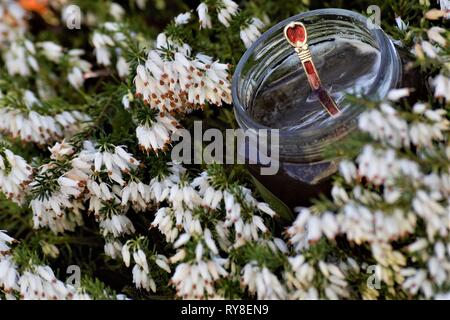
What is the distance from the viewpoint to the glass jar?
161 cm

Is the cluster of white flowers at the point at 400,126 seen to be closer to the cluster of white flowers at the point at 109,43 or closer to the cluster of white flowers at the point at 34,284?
the cluster of white flowers at the point at 34,284

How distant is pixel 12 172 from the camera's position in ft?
6.33

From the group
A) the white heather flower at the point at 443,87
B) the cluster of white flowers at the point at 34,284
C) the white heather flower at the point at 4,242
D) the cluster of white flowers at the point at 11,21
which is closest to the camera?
the white heather flower at the point at 443,87

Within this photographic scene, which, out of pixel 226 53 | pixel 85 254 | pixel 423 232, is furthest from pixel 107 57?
pixel 423 232

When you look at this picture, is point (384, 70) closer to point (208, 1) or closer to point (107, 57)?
point (208, 1)

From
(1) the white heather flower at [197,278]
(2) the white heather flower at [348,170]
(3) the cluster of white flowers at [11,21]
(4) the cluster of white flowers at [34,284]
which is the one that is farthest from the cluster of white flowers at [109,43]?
(2) the white heather flower at [348,170]

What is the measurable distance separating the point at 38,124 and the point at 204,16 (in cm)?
59

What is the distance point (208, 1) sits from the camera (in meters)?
2.04

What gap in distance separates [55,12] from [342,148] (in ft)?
6.55

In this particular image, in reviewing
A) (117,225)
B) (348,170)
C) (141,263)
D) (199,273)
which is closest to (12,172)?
(117,225)

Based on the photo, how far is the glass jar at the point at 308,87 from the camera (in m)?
1.61

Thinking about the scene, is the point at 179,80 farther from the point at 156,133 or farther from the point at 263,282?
the point at 263,282

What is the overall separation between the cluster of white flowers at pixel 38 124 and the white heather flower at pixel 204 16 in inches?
18.2

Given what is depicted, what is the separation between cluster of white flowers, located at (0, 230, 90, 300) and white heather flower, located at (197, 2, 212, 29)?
83cm
